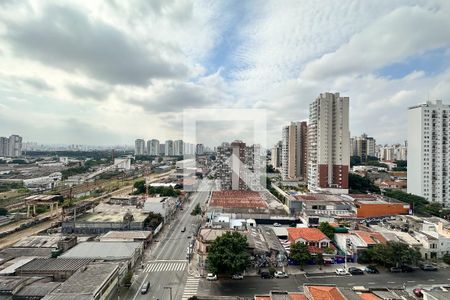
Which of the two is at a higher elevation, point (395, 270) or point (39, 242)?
point (39, 242)

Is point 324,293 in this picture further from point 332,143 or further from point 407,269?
point 332,143

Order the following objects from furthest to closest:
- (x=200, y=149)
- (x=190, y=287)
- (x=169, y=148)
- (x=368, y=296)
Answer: (x=169, y=148) < (x=200, y=149) < (x=190, y=287) < (x=368, y=296)

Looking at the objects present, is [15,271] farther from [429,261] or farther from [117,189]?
[117,189]

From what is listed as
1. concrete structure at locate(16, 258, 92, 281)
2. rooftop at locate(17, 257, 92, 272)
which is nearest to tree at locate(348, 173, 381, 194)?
rooftop at locate(17, 257, 92, 272)

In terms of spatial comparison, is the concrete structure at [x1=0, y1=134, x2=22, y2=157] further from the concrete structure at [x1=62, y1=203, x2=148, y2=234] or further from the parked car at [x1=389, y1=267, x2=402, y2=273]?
the parked car at [x1=389, y1=267, x2=402, y2=273]

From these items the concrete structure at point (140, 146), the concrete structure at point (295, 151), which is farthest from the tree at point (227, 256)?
the concrete structure at point (140, 146)

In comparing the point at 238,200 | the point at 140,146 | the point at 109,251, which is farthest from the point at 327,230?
the point at 140,146

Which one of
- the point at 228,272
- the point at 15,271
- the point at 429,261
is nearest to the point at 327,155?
the point at 429,261
